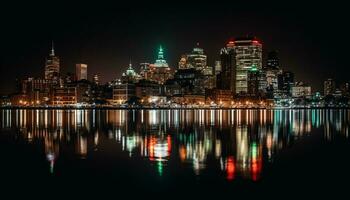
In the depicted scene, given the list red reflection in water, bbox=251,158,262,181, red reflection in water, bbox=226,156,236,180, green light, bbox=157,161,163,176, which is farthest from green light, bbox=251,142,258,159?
green light, bbox=157,161,163,176

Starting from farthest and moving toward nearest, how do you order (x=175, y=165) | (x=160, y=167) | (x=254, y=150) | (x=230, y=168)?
(x=254, y=150) < (x=175, y=165) < (x=160, y=167) < (x=230, y=168)

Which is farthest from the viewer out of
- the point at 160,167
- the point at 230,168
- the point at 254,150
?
the point at 254,150

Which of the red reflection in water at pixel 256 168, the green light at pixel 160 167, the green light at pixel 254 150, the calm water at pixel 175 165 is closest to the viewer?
the calm water at pixel 175 165

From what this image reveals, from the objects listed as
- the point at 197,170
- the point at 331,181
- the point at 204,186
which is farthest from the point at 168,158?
the point at 331,181

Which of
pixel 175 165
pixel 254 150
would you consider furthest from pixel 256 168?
pixel 254 150

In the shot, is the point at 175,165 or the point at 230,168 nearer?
the point at 230,168

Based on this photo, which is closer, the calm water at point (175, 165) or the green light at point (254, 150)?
the calm water at point (175, 165)

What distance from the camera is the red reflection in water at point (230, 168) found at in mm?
16686

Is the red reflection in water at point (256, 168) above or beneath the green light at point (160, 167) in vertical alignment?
beneath

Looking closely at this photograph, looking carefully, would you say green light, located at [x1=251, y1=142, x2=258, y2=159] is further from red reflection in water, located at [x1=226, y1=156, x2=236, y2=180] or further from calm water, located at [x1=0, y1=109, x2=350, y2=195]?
red reflection in water, located at [x1=226, y1=156, x2=236, y2=180]

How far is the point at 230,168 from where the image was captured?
18.5 m

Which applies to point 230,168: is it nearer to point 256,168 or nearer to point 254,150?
point 256,168

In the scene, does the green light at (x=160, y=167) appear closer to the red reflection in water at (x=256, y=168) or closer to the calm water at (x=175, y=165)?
the calm water at (x=175, y=165)

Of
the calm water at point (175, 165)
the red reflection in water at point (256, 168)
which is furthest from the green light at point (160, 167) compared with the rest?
the red reflection in water at point (256, 168)
